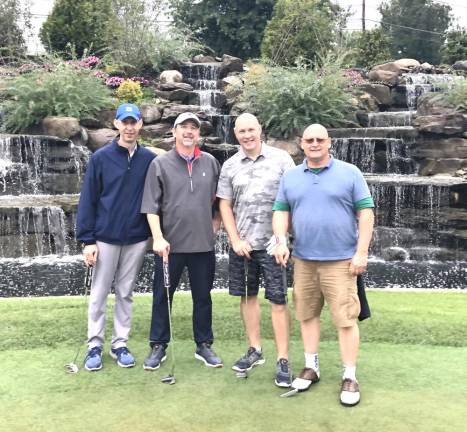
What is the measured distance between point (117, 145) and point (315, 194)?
4.49 feet

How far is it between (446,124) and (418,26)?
119 feet

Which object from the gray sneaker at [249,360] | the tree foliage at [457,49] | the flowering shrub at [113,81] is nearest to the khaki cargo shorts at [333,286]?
the gray sneaker at [249,360]

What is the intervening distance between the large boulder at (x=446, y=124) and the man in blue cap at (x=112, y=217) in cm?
1059

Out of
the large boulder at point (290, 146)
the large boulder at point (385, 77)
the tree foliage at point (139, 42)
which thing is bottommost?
the large boulder at point (290, 146)

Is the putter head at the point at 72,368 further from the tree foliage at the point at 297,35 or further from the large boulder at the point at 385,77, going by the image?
A: the tree foliage at the point at 297,35

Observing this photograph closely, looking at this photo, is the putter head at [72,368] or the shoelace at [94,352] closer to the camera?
the putter head at [72,368]

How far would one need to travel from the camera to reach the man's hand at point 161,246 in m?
3.57

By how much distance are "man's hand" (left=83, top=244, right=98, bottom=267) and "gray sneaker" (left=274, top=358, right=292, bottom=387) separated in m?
1.35

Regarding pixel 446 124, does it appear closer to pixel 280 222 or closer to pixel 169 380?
pixel 280 222

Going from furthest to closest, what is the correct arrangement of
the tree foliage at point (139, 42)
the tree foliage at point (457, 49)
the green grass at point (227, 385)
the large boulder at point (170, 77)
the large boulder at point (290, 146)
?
the tree foliage at point (457, 49)
the tree foliage at point (139, 42)
the large boulder at point (170, 77)
the large boulder at point (290, 146)
the green grass at point (227, 385)

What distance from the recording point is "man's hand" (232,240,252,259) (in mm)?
3572

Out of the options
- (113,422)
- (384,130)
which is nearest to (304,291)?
(113,422)

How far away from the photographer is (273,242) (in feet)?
11.4

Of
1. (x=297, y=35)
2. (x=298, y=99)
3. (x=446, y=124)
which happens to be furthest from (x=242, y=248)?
(x=297, y=35)
